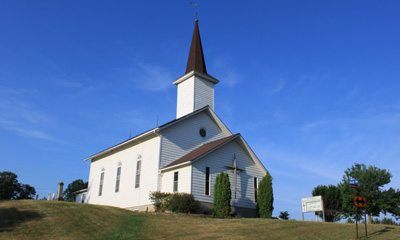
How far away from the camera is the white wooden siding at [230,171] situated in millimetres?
30000

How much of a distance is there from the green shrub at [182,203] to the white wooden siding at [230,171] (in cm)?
126

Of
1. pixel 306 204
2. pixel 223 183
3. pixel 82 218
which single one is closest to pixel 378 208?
pixel 306 204

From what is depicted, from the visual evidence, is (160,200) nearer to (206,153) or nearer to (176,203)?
(176,203)

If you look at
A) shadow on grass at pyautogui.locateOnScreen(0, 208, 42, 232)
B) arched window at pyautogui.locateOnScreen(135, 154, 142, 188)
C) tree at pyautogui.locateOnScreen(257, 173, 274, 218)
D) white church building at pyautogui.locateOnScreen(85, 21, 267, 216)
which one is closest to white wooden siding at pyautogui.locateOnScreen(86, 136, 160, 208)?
white church building at pyautogui.locateOnScreen(85, 21, 267, 216)

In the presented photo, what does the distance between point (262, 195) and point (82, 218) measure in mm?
13872

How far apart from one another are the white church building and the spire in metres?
0.16

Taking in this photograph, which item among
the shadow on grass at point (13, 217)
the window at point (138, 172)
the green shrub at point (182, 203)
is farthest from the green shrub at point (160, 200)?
the shadow on grass at point (13, 217)

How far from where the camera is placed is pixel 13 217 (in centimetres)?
2128

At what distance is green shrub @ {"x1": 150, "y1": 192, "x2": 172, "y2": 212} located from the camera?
2870cm

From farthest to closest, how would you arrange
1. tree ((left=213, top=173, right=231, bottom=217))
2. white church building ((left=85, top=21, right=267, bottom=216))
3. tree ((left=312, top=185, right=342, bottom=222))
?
tree ((left=312, top=185, right=342, bottom=222)) < white church building ((left=85, top=21, right=267, bottom=216)) < tree ((left=213, top=173, right=231, bottom=217))

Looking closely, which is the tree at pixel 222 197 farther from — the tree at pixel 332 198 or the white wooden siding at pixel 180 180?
the tree at pixel 332 198

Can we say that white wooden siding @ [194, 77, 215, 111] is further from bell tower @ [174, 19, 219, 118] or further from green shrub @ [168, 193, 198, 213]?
green shrub @ [168, 193, 198, 213]

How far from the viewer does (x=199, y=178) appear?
30.1 m

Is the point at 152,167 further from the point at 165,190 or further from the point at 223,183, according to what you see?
the point at 223,183
